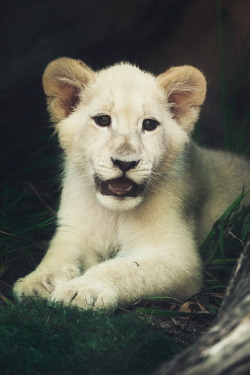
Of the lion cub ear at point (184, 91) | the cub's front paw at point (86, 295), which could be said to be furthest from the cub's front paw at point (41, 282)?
the lion cub ear at point (184, 91)

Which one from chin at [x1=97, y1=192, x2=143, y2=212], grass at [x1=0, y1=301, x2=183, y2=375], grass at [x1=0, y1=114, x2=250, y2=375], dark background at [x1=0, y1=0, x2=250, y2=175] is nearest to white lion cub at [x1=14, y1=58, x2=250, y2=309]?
chin at [x1=97, y1=192, x2=143, y2=212]

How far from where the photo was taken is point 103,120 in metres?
4.13

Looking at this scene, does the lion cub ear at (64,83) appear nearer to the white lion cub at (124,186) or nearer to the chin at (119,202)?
the white lion cub at (124,186)

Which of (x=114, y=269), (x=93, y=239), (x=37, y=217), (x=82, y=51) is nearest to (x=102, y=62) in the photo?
(x=82, y=51)

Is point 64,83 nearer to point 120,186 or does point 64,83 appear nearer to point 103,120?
point 103,120

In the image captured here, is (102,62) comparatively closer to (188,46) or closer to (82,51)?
(82,51)

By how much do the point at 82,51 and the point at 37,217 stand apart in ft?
5.95

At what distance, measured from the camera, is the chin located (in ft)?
13.1

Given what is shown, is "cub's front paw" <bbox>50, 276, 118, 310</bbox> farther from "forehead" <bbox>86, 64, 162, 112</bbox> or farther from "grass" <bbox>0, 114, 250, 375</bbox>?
"forehead" <bbox>86, 64, 162, 112</bbox>

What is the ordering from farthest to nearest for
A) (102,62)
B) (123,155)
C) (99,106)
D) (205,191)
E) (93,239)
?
(102,62) → (205,191) → (93,239) → (99,106) → (123,155)

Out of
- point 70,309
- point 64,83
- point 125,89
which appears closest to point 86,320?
point 70,309

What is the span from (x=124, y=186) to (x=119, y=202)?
0.11 metres

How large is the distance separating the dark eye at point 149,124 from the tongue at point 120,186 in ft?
1.35

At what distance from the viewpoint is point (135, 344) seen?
3.02 m
